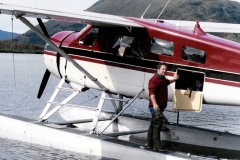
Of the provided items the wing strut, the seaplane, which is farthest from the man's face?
the wing strut

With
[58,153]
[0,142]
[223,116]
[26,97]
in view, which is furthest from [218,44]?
[26,97]

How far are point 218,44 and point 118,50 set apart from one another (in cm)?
200

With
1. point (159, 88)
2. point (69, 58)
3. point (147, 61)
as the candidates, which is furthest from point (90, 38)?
point (159, 88)

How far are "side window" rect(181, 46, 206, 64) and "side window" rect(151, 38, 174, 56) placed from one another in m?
0.25

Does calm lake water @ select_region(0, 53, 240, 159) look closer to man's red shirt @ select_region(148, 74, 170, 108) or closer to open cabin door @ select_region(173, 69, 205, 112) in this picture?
man's red shirt @ select_region(148, 74, 170, 108)

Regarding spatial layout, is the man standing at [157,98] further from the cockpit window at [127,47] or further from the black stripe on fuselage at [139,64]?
the cockpit window at [127,47]

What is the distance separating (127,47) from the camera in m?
Answer: 9.04

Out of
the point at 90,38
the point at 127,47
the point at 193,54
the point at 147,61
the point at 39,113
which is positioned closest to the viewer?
the point at 193,54

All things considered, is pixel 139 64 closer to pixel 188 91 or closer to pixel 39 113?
pixel 188 91

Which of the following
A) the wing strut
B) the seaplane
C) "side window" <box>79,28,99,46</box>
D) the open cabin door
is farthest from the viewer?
"side window" <box>79,28,99,46</box>

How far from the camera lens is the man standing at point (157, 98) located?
8.08 metres

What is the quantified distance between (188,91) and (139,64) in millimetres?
1043

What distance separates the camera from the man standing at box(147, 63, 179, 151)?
8.08 meters

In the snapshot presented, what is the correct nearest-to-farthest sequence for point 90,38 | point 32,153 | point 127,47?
point 127,47
point 32,153
point 90,38
